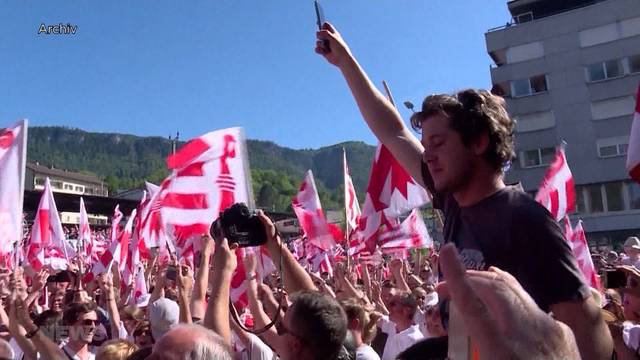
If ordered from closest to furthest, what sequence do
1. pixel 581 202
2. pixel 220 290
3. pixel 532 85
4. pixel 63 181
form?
1. pixel 220 290
2. pixel 581 202
3. pixel 532 85
4. pixel 63 181

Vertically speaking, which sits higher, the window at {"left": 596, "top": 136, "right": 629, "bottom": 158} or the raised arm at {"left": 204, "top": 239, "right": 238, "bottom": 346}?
the window at {"left": 596, "top": 136, "right": 629, "bottom": 158}

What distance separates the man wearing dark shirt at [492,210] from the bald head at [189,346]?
86 cm

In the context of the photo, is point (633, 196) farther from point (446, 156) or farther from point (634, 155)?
point (446, 156)

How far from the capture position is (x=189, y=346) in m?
1.99

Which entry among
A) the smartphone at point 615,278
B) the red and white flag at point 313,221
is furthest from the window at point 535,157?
the smartphone at point 615,278

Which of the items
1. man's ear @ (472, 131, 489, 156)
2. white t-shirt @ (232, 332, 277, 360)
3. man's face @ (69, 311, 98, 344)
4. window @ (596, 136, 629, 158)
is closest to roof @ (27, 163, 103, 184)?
window @ (596, 136, 629, 158)

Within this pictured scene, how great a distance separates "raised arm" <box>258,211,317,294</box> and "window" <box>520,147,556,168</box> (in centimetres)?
4017

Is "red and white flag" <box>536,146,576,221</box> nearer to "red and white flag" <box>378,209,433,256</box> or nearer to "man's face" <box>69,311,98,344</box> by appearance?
"red and white flag" <box>378,209,433,256</box>

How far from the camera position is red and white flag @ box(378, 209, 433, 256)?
37.9 feet

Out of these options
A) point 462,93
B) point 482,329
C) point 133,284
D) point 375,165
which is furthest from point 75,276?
point 482,329

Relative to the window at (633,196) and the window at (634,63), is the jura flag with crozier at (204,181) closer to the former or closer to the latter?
the window at (633,196)

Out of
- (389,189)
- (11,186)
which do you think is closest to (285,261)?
(11,186)

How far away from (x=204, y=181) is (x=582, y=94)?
37.9m

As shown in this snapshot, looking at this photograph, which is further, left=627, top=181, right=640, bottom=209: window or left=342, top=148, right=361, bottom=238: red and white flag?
left=627, top=181, right=640, bottom=209: window
